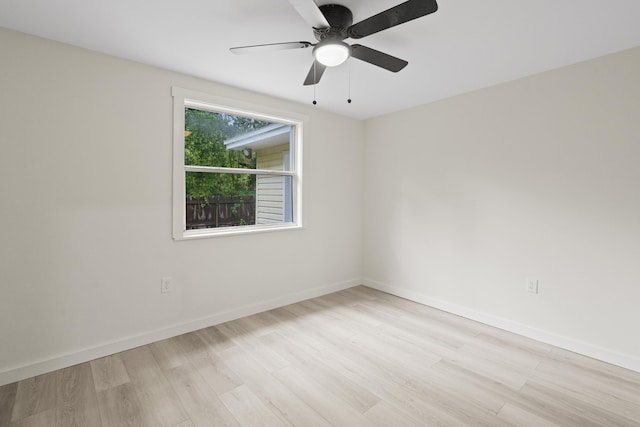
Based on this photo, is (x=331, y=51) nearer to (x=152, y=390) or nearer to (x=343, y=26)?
(x=343, y=26)

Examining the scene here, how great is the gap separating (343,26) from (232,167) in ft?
6.00

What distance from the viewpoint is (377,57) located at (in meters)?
1.97

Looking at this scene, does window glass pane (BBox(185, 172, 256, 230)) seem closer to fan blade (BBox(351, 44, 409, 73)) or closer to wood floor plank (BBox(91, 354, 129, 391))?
wood floor plank (BBox(91, 354, 129, 391))

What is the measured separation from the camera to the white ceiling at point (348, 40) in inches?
69.5

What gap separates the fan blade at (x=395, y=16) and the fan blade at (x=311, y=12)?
0.22 meters

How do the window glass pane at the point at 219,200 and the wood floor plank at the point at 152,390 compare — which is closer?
the wood floor plank at the point at 152,390

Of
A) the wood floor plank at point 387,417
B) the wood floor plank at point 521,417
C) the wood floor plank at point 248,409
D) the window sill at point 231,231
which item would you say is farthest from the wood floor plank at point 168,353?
the wood floor plank at point 521,417

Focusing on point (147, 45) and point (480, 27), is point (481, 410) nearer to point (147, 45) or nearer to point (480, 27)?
point (480, 27)

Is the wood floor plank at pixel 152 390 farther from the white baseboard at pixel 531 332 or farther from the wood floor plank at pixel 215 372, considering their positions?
the white baseboard at pixel 531 332

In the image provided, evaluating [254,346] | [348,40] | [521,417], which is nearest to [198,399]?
[254,346]

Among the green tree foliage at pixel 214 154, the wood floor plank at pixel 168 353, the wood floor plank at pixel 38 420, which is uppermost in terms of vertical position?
the green tree foliage at pixel 214 154

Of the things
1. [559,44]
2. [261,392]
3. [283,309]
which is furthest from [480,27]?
[283,309]

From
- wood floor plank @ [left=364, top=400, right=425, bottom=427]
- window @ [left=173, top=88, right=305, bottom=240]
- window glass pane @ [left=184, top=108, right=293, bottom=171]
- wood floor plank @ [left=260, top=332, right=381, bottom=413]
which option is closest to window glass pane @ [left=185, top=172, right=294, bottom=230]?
window @ [left=173, top=88, right=305, bottom=240]

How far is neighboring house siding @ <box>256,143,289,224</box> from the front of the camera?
3408 millimetres
